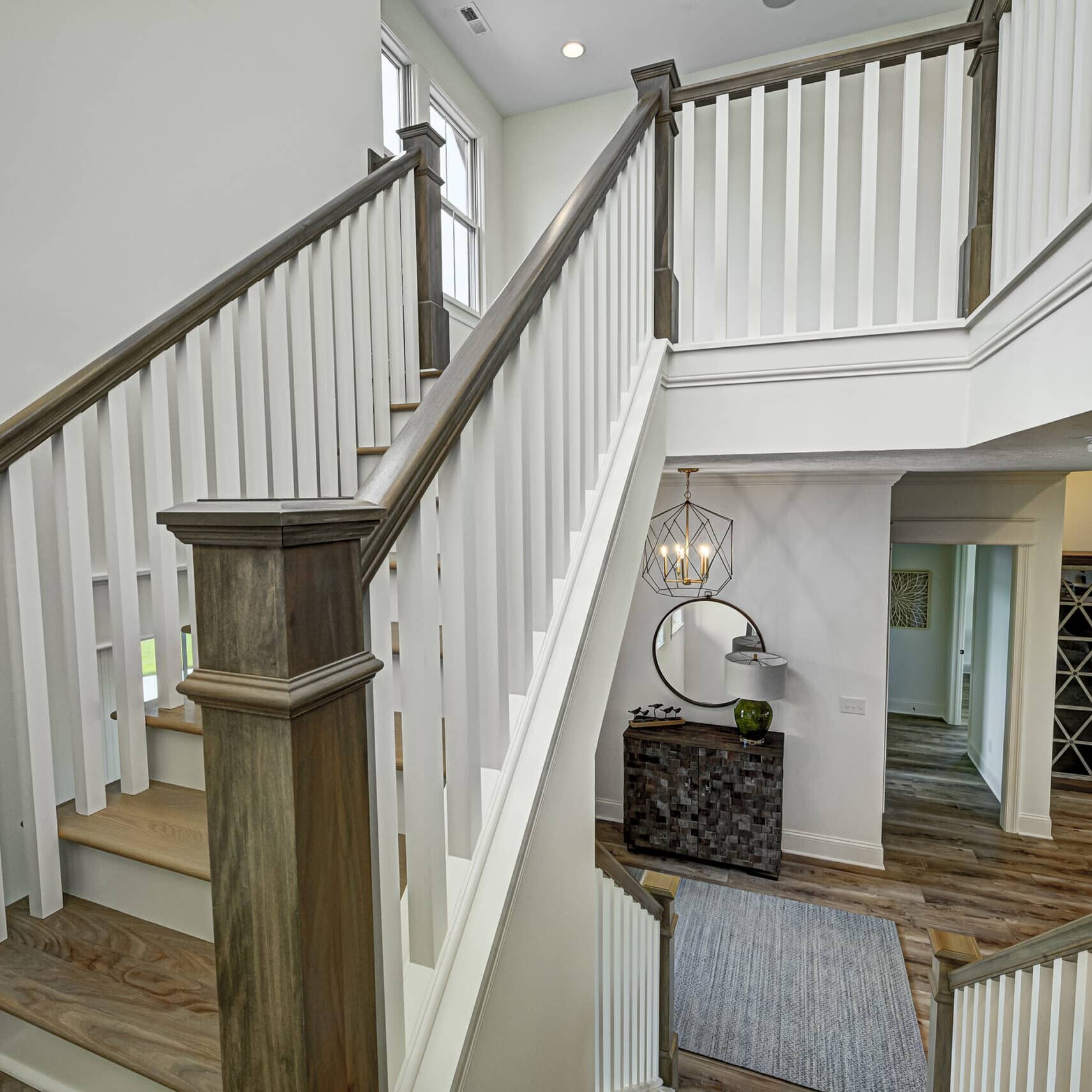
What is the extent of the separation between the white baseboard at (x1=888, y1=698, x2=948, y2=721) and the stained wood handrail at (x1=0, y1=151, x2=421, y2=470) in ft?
26.4

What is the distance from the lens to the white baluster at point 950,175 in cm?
173

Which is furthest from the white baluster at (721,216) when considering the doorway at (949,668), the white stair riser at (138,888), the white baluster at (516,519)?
the doorway at (949,668)

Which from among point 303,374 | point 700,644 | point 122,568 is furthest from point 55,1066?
point 700,644

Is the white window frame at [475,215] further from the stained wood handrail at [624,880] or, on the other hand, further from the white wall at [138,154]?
the stained wood handrail at [624,880]

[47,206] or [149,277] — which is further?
[149,277]

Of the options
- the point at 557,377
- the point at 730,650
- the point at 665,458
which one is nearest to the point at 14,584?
the point at 557,377

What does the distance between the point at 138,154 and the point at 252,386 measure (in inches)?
32.9

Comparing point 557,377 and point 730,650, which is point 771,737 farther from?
point 557,377

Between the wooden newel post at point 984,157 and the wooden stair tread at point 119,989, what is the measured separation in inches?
88.6

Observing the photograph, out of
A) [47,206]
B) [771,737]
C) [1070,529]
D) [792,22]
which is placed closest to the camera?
[47,206]

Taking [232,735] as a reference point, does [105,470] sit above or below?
above

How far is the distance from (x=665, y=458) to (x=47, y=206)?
5.93ft

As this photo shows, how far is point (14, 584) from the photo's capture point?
138cm

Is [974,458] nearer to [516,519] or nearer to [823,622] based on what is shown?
[823,622]
